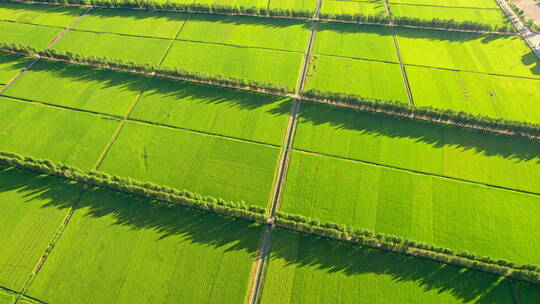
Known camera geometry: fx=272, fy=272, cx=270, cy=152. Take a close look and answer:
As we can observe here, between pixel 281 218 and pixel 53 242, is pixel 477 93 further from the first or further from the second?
pixel 53 242

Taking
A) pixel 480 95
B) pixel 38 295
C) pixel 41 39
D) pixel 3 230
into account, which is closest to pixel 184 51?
pixel 41 39

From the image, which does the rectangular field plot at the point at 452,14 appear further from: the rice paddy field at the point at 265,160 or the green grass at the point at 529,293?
the green grass at the point at 529,293

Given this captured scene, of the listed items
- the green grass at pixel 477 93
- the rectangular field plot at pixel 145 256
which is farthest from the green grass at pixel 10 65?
the green grass at pixel 477 93

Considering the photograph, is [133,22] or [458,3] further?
[458,3]

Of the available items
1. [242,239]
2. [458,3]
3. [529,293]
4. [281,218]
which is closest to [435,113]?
[529,293]

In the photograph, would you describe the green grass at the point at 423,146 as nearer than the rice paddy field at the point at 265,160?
No

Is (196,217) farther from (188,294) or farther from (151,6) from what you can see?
(151,6)

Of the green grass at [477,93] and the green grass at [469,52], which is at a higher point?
the green grass at [469,52]

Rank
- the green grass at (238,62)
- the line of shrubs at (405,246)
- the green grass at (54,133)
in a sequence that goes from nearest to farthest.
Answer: the line of shrubs at (405,246)
the green grass at (54,133)
the green grass at (238,62)
